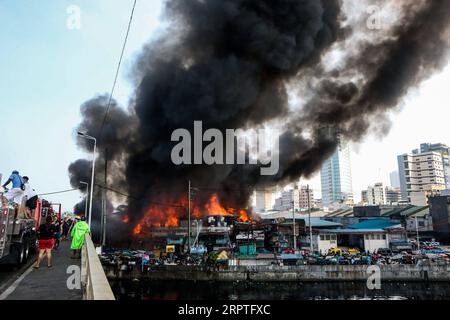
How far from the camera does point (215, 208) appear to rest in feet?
191

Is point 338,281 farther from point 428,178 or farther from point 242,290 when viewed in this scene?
point 428,178

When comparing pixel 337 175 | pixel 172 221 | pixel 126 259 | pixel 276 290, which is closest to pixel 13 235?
pixel 126 259

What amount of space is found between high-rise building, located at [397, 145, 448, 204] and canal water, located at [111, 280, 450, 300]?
324ft

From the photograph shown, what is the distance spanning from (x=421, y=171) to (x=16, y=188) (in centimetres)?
13812

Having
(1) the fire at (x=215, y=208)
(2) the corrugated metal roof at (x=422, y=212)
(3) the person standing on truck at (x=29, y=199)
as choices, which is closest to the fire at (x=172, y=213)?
(1) the fire at (x=215, y=208)

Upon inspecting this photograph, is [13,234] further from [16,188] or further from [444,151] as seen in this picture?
[444,151]

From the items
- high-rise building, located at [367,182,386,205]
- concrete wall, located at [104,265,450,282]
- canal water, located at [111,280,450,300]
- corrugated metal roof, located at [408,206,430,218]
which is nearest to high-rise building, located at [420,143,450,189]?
high-rise building, located at [367,182,386,205]

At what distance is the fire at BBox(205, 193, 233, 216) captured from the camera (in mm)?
57938

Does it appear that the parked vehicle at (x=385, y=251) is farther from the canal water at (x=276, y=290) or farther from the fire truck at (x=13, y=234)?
the fire truck at (x=13, y=234)

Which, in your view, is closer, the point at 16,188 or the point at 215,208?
the point at 16,188

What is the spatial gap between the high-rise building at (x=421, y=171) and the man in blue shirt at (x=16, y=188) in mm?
131220

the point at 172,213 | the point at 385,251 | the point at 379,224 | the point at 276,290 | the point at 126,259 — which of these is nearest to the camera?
the point at 276,290

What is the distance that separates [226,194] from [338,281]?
→ 29024 mm

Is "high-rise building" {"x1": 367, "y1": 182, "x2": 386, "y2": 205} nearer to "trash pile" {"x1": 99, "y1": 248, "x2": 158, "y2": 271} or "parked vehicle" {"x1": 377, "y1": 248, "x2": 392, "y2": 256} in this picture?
"parked vehicle" {"x1": 377, "y1": 248, "x2": 392, "y2": 256}
